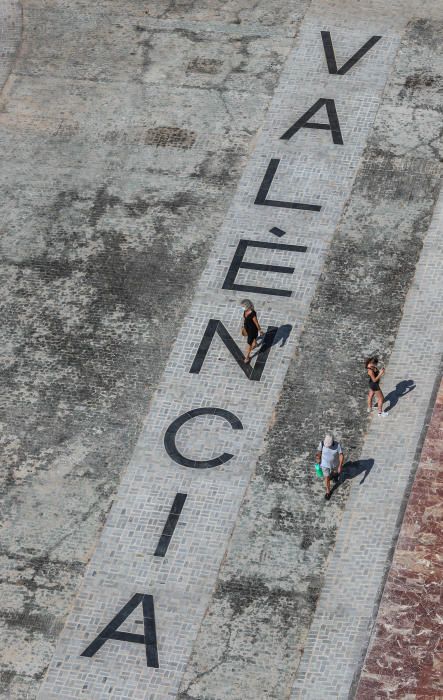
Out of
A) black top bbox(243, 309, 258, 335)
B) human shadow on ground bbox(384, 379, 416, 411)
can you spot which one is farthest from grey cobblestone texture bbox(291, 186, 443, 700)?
black top bbox(243, 309, 258, 335)

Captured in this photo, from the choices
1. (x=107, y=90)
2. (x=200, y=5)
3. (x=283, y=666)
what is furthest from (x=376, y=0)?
(x=283, y=666)

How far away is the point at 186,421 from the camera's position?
23031mm

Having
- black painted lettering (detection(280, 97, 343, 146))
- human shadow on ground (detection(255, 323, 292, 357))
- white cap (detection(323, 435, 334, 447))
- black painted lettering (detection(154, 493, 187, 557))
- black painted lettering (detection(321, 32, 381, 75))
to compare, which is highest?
black painted lettering (detection(321, 32, 381, 75))

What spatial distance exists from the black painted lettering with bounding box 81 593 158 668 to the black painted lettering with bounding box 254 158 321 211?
394 inches

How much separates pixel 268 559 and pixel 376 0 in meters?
17.2

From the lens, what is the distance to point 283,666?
19547 millimetres

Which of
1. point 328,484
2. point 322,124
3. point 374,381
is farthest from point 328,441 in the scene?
point 322,124

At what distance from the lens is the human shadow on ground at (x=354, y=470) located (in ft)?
71.5

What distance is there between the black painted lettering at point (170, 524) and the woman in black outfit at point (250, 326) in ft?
11.1

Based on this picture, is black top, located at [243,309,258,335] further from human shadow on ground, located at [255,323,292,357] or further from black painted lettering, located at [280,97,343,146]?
black painted lettering, located at [280,97,343,146]

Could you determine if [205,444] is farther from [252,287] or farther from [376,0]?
[376,0]

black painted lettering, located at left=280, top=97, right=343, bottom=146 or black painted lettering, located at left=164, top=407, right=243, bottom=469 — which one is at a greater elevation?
black painted lettering, located at left=280, top=97, right=343, bottom=146

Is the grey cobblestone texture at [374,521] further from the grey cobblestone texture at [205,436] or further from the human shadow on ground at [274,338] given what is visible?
the human shadow on ground at [274,338]

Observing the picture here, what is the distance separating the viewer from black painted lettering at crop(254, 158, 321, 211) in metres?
26.8
